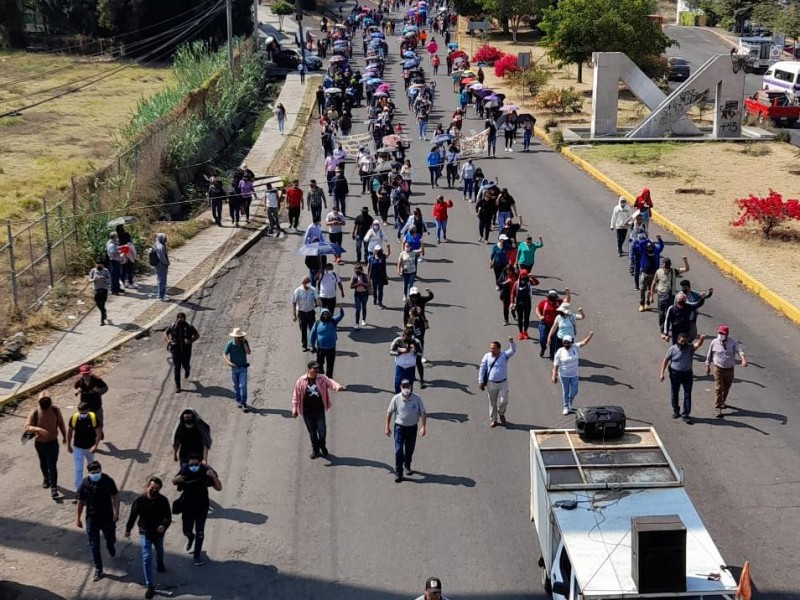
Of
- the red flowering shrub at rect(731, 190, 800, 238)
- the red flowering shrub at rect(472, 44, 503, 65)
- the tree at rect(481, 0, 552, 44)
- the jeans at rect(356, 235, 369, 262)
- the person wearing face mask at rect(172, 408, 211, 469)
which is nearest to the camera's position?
the person wearing face mask at rect(172, 408, 211, 469)

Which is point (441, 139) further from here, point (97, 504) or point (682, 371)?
point (97, 504)

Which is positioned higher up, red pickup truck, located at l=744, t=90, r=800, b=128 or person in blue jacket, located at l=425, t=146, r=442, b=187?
red pickup truck, located at l=744, t=90, r=800, b=128

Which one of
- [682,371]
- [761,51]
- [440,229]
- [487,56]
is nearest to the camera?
[682,371]

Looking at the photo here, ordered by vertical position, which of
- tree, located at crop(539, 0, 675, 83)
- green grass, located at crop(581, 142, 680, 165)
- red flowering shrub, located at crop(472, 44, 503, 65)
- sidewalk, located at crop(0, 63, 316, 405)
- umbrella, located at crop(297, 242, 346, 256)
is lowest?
sidewalk, located at crop(0, 63, 316, 405)

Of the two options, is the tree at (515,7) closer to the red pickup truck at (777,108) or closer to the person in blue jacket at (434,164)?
the red pickup truck at (777,108)

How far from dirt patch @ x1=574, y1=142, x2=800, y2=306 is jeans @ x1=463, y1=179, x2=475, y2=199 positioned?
4935 millimetres

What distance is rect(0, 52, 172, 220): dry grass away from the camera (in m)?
36.7

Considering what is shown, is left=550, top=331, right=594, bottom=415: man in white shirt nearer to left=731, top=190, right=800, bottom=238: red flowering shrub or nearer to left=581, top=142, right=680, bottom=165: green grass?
A: left=731, top=190, right=800, bottom=238: red flowering shrub

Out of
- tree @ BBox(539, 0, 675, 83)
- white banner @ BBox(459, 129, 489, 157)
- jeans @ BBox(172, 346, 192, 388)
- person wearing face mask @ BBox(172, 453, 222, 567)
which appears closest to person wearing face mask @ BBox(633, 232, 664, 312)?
jeans @ BBox(172, 346, 192, 388)

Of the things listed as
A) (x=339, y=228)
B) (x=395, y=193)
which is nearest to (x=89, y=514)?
(x=339, y=228)

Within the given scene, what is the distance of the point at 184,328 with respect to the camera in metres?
17.1

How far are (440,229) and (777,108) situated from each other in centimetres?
2362

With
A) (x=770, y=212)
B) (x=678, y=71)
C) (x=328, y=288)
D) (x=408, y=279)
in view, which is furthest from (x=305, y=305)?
(x=678, y=71)

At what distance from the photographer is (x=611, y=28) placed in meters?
50.5
